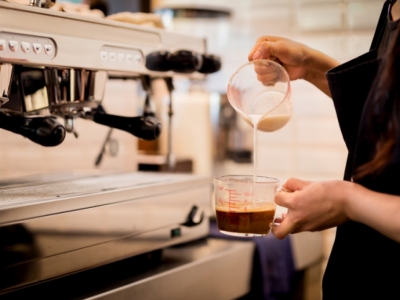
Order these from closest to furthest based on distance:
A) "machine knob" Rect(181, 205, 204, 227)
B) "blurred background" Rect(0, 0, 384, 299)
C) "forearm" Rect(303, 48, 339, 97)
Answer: "forearm" Rect(303, 48, 339, 97), "machine knob" Rect(181, 205, 204, 227), "blurred background" Rect(0, 0, 384, 299)

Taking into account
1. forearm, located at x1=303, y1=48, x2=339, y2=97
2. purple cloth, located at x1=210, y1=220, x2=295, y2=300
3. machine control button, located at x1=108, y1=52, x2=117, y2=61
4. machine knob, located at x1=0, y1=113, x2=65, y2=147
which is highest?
machine control button, located at x1=108, y1=52, x2=117, y2=61

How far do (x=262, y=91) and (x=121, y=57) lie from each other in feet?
1.00

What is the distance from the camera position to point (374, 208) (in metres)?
1.02

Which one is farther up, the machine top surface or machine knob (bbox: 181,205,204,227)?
the machine top surface

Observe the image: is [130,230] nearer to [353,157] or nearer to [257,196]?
[257,196]

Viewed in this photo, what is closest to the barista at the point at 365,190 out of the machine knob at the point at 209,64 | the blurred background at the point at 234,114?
the machine knob at the point at 209,64

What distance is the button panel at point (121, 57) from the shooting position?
4.51 feet

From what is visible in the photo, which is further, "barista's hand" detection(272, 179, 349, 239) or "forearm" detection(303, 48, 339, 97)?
"forearm" detection(303, 48, 339, 97)

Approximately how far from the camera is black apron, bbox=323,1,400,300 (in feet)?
3.64

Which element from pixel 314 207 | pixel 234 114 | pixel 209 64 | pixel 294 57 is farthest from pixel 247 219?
pixel 234 114

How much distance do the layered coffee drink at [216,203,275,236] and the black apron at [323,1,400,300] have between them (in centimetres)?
14

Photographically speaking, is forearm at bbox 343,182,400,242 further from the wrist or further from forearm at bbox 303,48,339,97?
forearm at bbox 303,48,339,97

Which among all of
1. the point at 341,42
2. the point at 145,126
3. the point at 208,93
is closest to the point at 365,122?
the point at 145,126

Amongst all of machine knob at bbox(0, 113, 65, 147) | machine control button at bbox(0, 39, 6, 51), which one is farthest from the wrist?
machine control button at bbox(0, 39, 6, 51)
